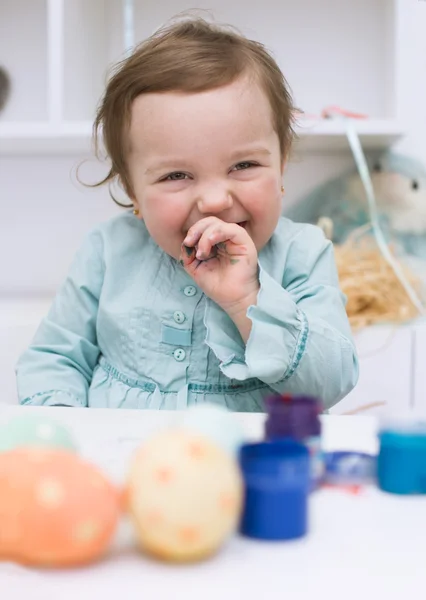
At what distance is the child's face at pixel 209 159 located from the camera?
87cm

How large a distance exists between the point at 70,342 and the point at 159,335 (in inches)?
4.9

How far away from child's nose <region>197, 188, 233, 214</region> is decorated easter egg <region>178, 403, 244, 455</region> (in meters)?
0.46

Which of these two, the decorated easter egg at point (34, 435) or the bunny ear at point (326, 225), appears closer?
the decorated easter egg at point (34, 435)

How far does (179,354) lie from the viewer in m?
0.94

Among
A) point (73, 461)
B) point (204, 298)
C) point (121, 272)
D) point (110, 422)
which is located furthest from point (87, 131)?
point (73, 461)

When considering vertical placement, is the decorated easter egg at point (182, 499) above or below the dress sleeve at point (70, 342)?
above

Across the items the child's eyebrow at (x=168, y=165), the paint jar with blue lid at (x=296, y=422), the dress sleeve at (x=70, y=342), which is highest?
the child's eyebrow at (x=168, y=165)

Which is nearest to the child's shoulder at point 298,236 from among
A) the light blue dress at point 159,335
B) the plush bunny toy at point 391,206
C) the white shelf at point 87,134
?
the light blue dress at point 159,335

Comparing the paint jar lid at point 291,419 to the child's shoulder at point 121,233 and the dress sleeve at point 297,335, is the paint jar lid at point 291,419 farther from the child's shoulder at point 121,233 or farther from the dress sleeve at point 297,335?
the child's shoulder at point 121,233

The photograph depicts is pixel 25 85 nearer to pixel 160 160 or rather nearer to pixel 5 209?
pixel 5 209

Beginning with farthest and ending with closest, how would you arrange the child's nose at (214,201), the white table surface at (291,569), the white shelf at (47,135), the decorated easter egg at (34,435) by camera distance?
1. the white shelf at (47,135)
2. the child's nose at (214,201)
3. the decorated easter egg at (34,435)
4. the white table surface at (291,569)

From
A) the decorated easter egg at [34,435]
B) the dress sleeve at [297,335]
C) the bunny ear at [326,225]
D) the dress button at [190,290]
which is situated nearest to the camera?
the decorated easter egg at [34,435]

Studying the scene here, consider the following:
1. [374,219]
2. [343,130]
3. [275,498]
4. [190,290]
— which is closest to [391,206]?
[374,219]

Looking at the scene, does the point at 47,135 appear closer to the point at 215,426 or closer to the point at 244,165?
the point at 244,165
